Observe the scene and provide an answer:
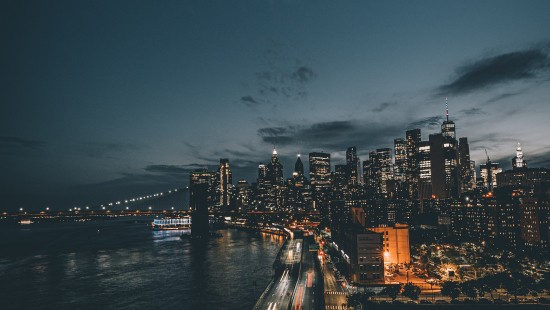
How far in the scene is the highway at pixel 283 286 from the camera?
4127 cm

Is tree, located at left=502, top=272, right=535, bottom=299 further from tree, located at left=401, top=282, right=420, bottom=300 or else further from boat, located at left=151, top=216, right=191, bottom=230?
boat, located at left=151, top=216, right=191, bottom=230

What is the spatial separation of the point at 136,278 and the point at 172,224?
109114mm

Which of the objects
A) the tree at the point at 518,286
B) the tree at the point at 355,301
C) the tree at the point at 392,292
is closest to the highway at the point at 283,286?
the tree at the point at 355,301

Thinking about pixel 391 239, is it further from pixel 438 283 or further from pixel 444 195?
pixel 444 195

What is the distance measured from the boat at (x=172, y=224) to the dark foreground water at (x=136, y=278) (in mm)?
68376

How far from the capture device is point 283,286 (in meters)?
48.9

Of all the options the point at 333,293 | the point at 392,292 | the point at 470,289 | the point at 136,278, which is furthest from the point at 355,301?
the point at 136,278

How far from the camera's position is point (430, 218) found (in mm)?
149750

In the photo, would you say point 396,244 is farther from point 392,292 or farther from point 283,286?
point 283,286

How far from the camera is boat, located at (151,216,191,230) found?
165000 mm

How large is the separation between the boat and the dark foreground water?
68376 millimetres

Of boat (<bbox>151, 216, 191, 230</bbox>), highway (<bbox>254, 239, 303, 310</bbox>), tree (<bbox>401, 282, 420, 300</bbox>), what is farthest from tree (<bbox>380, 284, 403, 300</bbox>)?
boat (<bbox>151, 216, 191, 230</bbox>)

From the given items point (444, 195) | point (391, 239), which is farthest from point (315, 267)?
point (444, 195)

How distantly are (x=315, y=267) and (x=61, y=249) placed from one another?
73137mm
